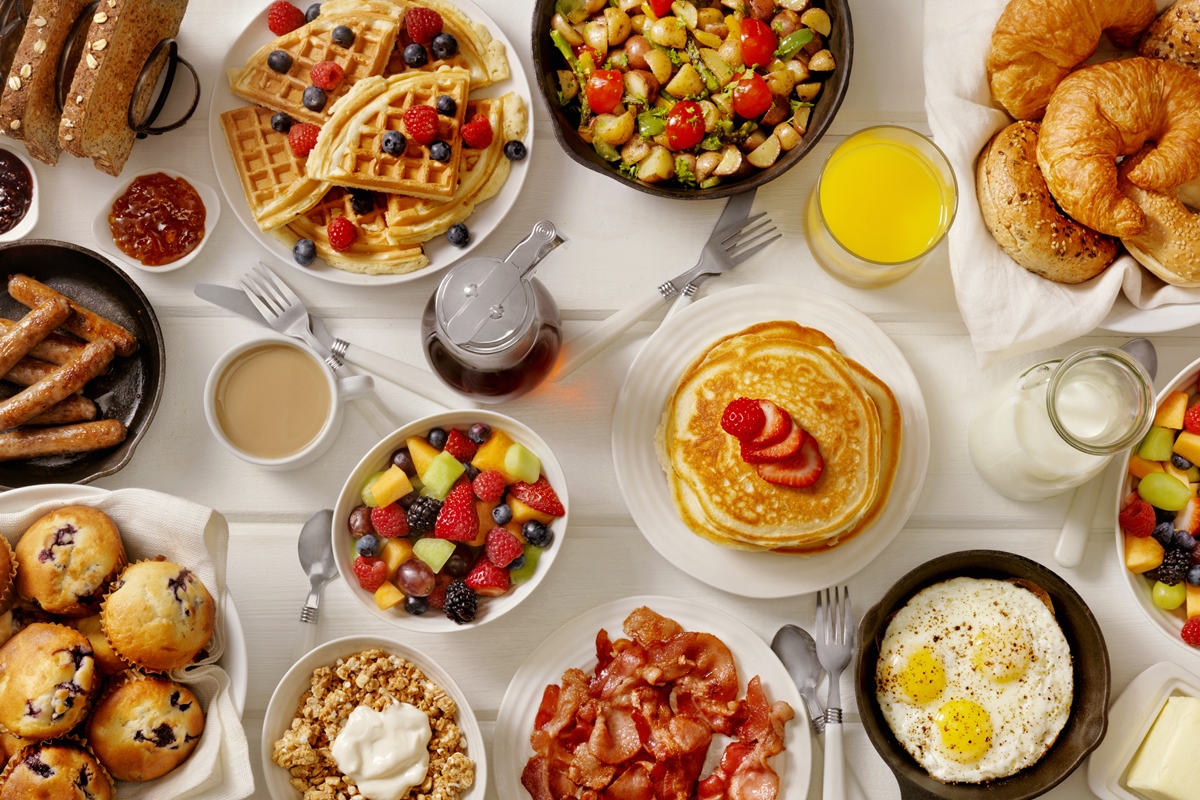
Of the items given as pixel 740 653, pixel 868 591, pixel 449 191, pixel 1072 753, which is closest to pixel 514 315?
pixel 449 191

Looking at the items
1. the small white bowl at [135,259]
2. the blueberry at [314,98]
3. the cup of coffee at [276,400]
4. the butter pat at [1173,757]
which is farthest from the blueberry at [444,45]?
the butter pat at [1173,757]

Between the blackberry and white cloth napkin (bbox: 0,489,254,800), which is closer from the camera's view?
white cloth napkin (bbox: 0,489,254,800)

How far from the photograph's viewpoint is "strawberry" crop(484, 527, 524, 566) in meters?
2.14

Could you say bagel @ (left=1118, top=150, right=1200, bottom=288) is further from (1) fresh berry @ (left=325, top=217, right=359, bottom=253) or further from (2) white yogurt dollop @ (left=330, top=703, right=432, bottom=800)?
(2) white yogurt dollop @ (left=330, top=703, right=432, bottom=800)

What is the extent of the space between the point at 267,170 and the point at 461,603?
122 centimetres

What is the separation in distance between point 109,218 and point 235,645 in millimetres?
1198

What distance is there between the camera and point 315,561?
7.63 ft

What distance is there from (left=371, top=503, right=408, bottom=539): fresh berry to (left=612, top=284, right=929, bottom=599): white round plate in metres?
0.55

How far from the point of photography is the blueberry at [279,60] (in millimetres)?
2293

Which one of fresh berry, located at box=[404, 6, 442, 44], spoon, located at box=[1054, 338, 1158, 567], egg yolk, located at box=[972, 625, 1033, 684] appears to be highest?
fresh berry, located at box=[404, 6, 442, 44]

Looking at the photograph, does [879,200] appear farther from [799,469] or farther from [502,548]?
[502,548]

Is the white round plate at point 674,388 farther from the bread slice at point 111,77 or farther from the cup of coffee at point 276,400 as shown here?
the bread slice at point 111,77

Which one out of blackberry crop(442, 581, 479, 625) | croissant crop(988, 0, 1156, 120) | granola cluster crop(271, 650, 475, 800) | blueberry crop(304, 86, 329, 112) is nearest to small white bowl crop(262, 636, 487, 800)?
granola cluster crop(271, 650, 475, 800)

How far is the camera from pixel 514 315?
1.99m
